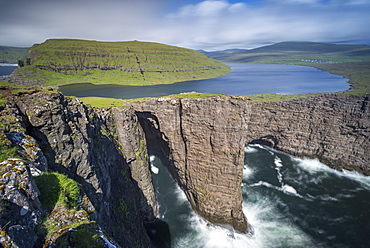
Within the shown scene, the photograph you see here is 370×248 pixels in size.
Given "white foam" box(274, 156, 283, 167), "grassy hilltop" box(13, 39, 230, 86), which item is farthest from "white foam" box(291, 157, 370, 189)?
"grassy hilltop" box(13, 39, 230, 86)

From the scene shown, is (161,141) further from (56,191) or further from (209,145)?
(56,191)

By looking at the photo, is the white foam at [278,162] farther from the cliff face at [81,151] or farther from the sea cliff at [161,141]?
the cliff face at [81,151]

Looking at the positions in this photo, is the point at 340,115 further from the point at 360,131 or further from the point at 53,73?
the point at 53,73

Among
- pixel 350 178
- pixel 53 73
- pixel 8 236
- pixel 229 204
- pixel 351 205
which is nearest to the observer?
pixel 8 236

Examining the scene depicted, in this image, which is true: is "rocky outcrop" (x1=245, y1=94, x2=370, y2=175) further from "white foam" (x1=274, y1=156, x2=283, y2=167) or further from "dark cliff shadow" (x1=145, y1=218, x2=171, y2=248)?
"dark cliff shadow" (x1=145, y1=218, x2=171, y2=248)

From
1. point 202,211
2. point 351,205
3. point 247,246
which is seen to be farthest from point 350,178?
point 202,211

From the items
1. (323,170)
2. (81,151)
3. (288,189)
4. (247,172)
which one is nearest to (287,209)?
(288,189)
